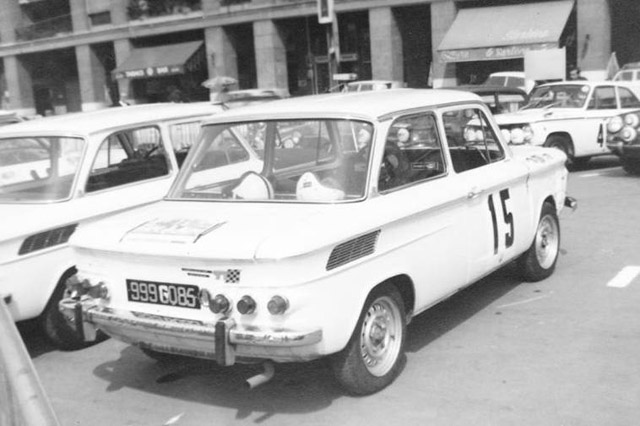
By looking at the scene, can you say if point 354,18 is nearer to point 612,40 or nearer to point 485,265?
point 612,40


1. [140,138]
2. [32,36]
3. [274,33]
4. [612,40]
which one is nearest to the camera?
Result: [140,138]

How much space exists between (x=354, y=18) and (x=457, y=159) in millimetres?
33409

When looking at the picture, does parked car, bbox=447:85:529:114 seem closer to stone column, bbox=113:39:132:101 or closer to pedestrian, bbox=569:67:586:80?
pedestrian, bbox=569:67:586:80

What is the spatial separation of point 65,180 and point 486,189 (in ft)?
10.7

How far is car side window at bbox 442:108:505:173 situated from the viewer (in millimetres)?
5801

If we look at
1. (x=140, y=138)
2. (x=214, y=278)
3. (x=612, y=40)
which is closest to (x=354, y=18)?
(x=612, y=40)

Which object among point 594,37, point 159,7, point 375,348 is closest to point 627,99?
point 375,348

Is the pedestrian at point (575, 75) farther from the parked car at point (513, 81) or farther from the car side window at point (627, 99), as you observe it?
the car side window at point (627, 99)

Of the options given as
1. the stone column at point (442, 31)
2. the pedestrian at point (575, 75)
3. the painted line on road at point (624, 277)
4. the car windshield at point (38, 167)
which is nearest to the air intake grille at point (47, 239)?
the car windshield at point (38, 167)

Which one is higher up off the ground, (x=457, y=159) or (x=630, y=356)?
(x=457, y=159)

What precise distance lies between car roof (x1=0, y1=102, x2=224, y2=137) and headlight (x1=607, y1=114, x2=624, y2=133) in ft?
24.5

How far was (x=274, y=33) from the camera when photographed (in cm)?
3731

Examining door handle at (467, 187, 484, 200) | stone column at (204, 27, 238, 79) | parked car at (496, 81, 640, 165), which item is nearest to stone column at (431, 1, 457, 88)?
stone column at (204, 27, 238, 79)

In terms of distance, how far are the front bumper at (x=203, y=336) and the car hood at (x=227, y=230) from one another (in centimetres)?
37
